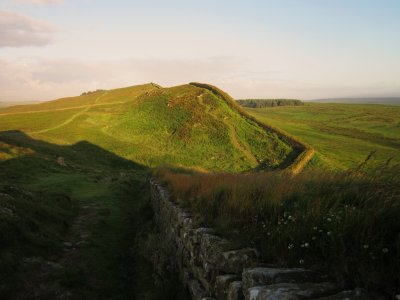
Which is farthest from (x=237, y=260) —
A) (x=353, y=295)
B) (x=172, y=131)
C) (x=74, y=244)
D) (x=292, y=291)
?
(x=172, y=131)

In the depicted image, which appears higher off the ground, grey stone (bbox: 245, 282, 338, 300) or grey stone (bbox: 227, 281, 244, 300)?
grey stone (bbox: 245, 282, 338, 300)

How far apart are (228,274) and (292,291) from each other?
1.81m

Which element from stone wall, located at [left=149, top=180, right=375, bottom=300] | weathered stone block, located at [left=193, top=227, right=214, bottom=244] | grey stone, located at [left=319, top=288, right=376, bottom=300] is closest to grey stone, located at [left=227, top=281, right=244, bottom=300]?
stone wall, located at [left=149, top=180, right=375, bottom=300]

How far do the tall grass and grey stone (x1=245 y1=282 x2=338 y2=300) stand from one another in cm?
25

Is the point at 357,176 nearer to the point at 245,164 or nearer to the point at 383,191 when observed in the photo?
the point at 383,191

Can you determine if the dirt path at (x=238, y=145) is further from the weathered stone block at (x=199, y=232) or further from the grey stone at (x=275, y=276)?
the grey stone at (x=275, y=276)

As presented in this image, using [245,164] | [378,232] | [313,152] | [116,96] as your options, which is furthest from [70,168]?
[116,96]

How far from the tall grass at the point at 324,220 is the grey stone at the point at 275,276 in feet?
0.58

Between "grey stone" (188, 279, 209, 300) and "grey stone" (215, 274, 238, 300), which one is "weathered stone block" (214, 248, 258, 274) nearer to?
"grey stone" (215, 274, 238, 300)

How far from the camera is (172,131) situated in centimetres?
4528

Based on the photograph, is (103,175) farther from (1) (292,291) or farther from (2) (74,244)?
(1) (292,291)

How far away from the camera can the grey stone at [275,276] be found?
4.26 meters

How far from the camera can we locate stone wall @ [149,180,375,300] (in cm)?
386

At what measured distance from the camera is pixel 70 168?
2830 cm
